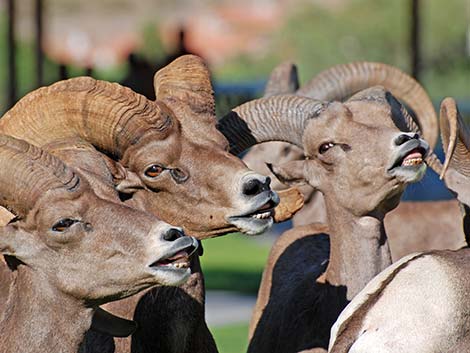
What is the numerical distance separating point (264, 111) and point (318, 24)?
155ft

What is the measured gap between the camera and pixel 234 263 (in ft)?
82.4

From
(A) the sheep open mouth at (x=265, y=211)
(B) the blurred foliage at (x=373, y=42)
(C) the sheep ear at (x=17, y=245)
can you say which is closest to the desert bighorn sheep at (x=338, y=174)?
(A) the sheep open mouth at (x=265, y=211)

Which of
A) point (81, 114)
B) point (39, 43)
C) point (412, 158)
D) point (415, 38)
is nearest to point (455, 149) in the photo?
point (412, 158)

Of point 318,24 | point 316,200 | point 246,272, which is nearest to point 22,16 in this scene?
point 318,24

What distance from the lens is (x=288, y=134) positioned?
1060 centimetres

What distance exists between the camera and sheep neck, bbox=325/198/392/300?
10.1 metres

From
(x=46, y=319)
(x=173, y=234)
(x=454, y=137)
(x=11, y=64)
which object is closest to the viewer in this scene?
(x=173, y=234)

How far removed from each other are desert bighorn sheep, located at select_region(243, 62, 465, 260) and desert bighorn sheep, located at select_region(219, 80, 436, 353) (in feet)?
6.75

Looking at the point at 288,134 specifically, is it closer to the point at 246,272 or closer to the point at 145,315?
the point at 145,315

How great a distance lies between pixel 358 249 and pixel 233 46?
69.4 meters

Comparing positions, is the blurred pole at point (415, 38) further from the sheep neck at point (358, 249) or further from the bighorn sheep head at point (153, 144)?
the bighorn sheep head at point (153, 144)

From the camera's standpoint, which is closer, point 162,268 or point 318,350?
point 162,268

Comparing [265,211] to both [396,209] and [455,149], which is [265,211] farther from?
[396,209]

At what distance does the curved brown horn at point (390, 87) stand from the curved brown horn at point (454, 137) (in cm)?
267
